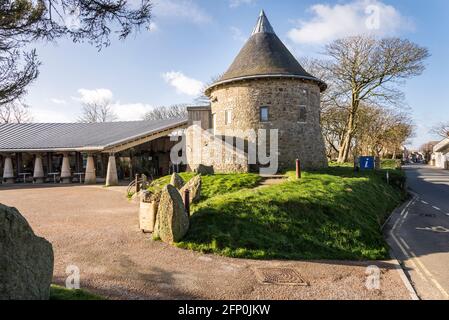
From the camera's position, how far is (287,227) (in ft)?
30.2

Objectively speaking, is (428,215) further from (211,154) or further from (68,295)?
(68,295)

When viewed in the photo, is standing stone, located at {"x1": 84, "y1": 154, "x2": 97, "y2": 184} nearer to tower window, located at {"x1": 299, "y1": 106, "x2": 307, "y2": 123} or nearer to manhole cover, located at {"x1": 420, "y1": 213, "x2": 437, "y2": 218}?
tower window, located at {"x1": 299, "y1": 106, "x2": 307, "y2": 123}

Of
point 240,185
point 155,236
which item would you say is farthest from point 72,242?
point 240,185

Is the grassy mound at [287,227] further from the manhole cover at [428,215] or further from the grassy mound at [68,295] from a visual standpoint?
the manhole cover at [428,215]

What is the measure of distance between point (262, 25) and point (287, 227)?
64.5ft

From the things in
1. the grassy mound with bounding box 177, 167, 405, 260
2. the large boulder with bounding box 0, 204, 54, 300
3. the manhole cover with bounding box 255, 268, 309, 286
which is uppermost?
the large boulder with bounding box 0, 204, 54, 300

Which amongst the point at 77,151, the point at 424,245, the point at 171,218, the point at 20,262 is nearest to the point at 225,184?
the point at 171,218

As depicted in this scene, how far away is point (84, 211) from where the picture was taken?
12883 mm

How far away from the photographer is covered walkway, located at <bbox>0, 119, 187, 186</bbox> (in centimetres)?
2483

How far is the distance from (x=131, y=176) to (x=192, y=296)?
23617 millimetres

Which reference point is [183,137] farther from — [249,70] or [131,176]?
[249,70]

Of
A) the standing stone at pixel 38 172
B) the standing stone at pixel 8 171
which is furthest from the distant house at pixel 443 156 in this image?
the standing stone at pixel 8 171

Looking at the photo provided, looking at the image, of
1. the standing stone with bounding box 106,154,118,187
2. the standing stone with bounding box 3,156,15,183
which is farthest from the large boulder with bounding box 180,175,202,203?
the standing stone with bounding box 3,156,15,183

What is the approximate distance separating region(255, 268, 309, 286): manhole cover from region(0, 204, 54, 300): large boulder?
13.8ft
